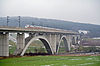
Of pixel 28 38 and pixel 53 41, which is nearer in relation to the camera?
Result: pixel 28 38

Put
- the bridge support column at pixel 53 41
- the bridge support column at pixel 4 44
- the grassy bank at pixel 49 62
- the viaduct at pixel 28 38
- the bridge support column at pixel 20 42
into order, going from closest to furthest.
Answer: the grassy bank at pixel 49 62 < the bridge support column at pixel 4 44 < the viaduct at pixel 28 38 < the bridge support column at pixel 20 42 < the bridge support column at pixel 53 41

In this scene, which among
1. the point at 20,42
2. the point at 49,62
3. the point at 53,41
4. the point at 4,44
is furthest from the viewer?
the point at 53,41

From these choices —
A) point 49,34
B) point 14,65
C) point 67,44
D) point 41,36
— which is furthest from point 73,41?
point 14,65

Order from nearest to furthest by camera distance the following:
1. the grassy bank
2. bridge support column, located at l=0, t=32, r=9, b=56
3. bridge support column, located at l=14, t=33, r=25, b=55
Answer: the grassy bank
bridge support column, located at l=0, t=32, r=9, b=56
bridge support column, located at l=14, t=33, r=25, b=55

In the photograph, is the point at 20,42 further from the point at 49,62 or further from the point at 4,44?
the point at 49,62

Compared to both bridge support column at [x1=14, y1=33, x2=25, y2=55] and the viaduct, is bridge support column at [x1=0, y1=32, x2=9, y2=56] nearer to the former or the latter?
the viaduct

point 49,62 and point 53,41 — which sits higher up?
point 53,41

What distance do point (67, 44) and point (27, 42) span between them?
1349 inches

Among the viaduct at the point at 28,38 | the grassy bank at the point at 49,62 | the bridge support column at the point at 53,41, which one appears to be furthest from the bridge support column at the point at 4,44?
the bridge support column at the point at 53,41

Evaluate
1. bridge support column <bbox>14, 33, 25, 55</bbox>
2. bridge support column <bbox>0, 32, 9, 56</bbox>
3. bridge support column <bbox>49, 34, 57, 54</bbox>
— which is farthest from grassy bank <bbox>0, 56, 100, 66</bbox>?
bridge support column <bbox>49, 34, 57, 54</bbox>

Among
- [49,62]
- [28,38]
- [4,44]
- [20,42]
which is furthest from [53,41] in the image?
[49,62]

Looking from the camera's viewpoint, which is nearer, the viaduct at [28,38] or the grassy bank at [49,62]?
the grassy bank at [49,62]

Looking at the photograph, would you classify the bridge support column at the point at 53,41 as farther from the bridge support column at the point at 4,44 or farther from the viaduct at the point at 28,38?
the bridge support column at the point at 4,44

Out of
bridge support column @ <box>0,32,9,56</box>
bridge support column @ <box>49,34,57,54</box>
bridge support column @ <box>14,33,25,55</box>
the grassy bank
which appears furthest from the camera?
bridge support column @ <box>49,34,57,54</box>
